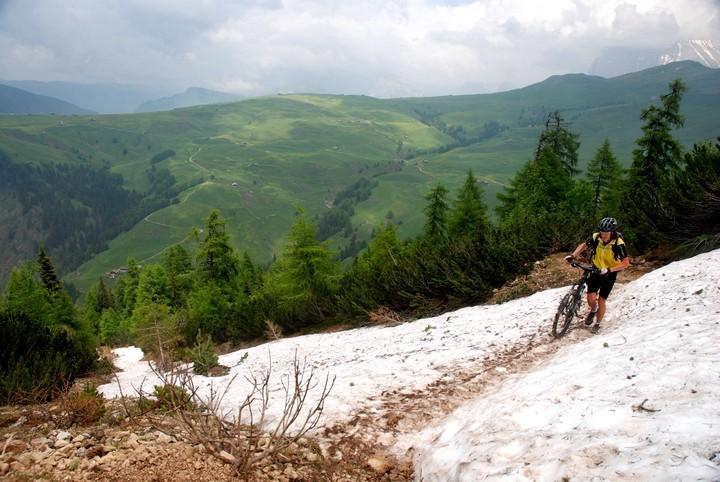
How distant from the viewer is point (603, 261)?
26.9ft

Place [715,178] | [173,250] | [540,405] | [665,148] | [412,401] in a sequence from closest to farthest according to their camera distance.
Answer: [540,405], [412,401], [715,178], [665,148], [173,250]

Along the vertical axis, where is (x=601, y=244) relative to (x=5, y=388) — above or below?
above

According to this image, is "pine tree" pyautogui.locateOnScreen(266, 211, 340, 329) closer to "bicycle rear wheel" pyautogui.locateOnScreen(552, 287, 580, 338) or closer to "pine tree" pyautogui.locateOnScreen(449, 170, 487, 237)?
"pine tree" pyautogui.locateOnScreen(449, 170, 487, 237)

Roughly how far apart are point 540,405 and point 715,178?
11.9 m

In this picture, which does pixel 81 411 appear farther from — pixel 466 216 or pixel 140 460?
pixel 466 216

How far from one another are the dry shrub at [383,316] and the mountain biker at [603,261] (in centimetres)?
843

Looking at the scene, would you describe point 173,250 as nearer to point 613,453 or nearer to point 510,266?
point 510,266

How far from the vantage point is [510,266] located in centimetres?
1540

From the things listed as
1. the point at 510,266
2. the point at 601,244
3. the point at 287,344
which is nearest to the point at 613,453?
the point at 601,244

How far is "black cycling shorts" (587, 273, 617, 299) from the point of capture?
827 centimetres

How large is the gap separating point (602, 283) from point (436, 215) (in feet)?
82.8

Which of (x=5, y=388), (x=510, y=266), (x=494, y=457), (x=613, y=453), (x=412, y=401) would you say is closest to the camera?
(x=613, y=453)

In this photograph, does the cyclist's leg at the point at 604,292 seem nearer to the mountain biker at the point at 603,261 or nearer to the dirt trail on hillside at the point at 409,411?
the mountain biker at the point at 603,261

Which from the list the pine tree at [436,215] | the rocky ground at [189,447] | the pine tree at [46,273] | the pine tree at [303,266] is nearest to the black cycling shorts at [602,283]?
the rocky ground at [189,447]
